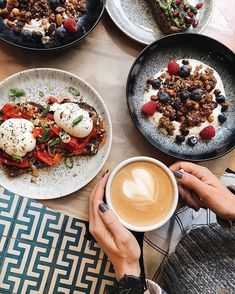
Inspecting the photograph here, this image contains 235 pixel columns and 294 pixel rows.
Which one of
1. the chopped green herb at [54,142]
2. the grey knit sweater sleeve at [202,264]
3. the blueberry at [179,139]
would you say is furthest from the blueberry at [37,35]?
the grey knit sweater sleeve at [202,264]

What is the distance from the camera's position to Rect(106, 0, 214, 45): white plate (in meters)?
1.57

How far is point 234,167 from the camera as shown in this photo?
1.88 meters

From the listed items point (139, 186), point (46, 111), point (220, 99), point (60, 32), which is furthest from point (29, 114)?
point (220, 99)

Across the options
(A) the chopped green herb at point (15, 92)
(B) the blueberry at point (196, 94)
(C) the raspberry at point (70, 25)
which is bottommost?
(A) the chopped green herb at point (15, 92)

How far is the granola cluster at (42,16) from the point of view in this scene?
4.87ft

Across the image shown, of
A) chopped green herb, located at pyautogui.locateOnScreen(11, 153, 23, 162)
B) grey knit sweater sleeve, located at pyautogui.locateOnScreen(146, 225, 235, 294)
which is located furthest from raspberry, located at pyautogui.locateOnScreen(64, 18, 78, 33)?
grey knit sweater sleeve, located at pyautogui.locateOnScreen(146, 225, 235, 294)

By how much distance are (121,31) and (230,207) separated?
66cm

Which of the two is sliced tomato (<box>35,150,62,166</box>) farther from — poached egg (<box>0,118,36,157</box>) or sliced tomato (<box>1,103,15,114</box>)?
sliced tomato (<box>1,103,15,114</box>)

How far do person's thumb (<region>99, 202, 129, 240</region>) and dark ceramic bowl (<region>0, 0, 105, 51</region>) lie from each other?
510 millimetres

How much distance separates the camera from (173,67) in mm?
1546

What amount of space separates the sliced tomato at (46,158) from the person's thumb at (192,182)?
1.18 ft

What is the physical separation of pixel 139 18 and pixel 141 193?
62 cm

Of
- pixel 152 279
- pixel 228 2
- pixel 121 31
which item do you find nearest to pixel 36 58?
pixel 121 31

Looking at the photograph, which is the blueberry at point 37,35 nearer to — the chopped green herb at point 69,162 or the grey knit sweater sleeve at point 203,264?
the chopped green herb at point 69,162
